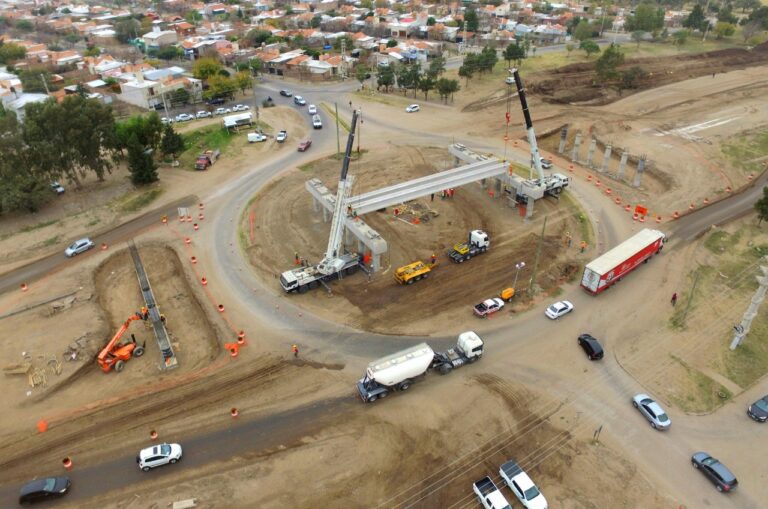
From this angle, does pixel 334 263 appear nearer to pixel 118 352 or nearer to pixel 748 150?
pixel 118 352

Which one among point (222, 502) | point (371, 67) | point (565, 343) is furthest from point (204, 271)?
point (371, 67)

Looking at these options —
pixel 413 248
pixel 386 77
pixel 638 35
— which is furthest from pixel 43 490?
pixel 638 35

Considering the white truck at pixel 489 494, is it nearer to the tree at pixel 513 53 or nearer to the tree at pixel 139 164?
the tree at pixel 139 164

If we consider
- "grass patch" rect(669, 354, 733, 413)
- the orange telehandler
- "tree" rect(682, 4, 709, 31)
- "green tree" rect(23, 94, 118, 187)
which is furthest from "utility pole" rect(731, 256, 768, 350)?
"tree" rect(682, 4, 709, 31)

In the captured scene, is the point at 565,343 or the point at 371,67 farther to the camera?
the point at 371,67

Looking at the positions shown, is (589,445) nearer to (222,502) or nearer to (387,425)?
(387,425)

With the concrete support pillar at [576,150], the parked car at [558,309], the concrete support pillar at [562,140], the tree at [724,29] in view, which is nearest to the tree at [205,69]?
the concrete support pillar at [562,140]
